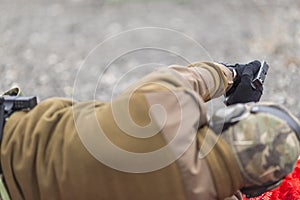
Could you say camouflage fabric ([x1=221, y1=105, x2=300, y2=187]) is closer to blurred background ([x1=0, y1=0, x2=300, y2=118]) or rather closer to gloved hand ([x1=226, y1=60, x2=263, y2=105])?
gloved hand ([x1=226, y1=60, x2=263, y2=105])

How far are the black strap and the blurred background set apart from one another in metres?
1.39

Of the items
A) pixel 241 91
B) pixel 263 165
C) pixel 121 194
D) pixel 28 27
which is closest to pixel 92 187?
pixel 121 194

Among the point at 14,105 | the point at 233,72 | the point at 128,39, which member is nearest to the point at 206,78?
the point at 233,72

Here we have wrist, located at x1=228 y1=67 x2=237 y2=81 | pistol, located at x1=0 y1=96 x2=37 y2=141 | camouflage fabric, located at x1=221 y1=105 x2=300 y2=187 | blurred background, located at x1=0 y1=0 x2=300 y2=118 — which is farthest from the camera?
blurred background, located at x1=0 y1=0 x2=300 y2=118

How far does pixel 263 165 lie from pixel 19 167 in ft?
1.01

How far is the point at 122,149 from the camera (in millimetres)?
708

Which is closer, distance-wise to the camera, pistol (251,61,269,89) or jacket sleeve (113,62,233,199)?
jacket sleeve (113,62,233,199)

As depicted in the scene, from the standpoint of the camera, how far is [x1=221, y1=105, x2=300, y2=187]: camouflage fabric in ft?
2.27

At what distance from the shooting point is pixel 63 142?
2.40 ft

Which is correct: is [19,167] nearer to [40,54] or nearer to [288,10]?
[40,54]

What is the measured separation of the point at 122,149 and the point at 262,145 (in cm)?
17

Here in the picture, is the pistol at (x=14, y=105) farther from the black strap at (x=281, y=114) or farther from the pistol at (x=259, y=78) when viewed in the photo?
the pistol at (x=259, y=78)

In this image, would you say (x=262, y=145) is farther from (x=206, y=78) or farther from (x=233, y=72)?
(x=233, y=72)

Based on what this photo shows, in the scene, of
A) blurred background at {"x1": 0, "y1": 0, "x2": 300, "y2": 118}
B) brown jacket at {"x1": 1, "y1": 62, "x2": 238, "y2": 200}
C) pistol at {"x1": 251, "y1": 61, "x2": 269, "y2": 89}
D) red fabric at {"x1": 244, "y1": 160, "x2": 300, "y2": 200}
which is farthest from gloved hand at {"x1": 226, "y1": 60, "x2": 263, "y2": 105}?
blurred background at {"x1": 0, "y1": 0, "x2": 300, "y2": 118}
